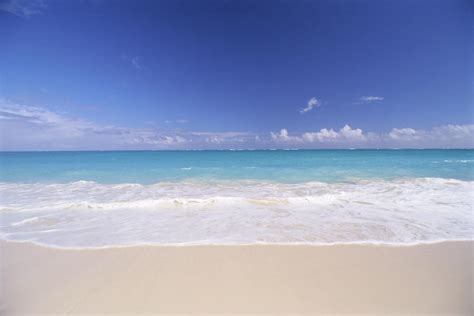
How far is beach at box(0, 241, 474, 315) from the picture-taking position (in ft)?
6.88

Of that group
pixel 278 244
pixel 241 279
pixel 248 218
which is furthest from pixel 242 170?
pixel 241 279

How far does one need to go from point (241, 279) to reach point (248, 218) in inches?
79.0

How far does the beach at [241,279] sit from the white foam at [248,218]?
12.6 inches

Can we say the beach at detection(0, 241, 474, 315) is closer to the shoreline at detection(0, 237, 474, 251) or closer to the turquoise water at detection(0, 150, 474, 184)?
the shoreline at detection(0, 237, 474, 251)

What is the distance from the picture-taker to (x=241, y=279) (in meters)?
2.41

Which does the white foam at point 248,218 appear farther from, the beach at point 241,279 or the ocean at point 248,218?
the beach at point 241,279

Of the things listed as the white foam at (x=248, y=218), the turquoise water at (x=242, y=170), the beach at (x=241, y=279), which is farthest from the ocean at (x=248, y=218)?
the turquoise water at (x=242, y=170)

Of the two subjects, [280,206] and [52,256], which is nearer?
[52,256]

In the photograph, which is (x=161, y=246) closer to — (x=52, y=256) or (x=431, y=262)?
(x=52, y=256)

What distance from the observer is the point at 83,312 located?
2.04 metres

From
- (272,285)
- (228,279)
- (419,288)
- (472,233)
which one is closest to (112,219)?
(228,279)

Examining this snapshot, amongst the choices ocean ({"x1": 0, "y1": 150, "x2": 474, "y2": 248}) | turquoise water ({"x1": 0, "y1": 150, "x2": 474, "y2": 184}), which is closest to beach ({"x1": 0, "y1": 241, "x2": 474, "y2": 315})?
ocean ({"x1": 0, "y1": 150, "x2": 474, "y2": 248})

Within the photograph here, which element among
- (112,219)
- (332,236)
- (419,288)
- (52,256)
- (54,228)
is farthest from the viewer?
(112,219)

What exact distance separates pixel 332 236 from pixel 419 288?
1206 millimetres
